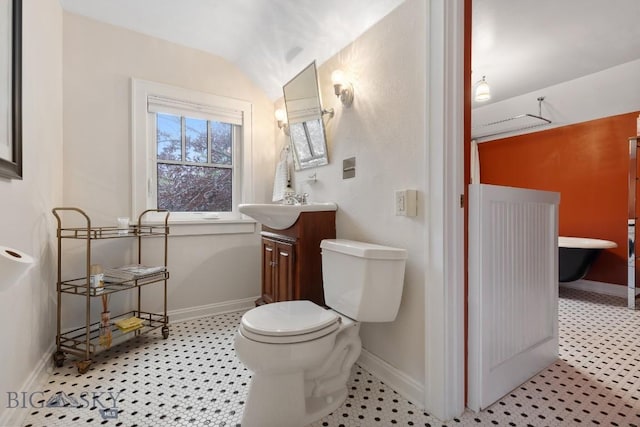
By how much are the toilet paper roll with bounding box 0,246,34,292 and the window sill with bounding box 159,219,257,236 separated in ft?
5.10

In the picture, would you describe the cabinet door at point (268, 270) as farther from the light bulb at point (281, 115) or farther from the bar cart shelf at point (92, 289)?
the light bulb at point (281, 115)

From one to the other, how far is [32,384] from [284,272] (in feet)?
4.28

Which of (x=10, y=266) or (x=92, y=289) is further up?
(x=10, y=266)

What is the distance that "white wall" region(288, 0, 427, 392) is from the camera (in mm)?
1403

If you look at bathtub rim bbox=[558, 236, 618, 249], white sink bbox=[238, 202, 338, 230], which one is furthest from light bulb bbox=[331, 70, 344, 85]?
bathtub rim bbox=[558, 236, 618, 249]

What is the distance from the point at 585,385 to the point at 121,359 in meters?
2.51

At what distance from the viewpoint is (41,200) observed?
5.16ft

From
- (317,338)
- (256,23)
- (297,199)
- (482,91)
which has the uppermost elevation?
(256,23)

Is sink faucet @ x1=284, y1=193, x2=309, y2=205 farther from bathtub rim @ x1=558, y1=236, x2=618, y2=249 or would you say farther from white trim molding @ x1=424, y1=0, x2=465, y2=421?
bathtub rim @ x1=558, y1=236, x2=618, y2=249

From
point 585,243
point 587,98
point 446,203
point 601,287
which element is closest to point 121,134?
point 446,203

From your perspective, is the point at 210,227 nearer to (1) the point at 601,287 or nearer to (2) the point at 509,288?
(2) the point at 509,288

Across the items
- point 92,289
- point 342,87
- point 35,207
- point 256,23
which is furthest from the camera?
point 256,23

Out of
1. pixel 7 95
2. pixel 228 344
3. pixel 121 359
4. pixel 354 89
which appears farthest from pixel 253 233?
pixel 7 95

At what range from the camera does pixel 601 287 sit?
3219 millimetres
